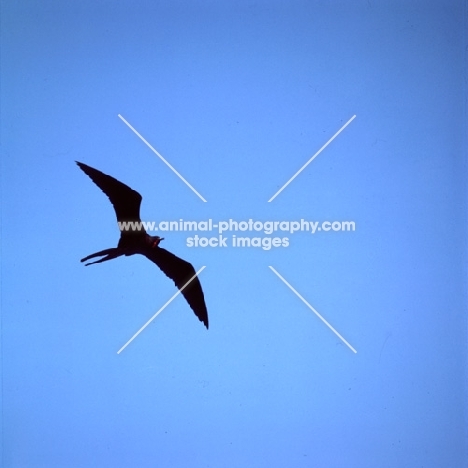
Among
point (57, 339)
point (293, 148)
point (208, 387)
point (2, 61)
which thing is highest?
point (293, 148)

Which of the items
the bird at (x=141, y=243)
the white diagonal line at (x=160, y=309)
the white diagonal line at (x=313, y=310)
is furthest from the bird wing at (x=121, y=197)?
the white diagonal line at (x=313, y=310)

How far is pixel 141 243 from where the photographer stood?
3.36ft

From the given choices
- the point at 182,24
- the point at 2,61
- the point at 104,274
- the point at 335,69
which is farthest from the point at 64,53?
the point at 335,69

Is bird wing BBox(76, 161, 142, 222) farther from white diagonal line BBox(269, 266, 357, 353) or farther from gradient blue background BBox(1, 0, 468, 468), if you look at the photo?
→ white diagonal line BBox(269, 266, 357, 353)

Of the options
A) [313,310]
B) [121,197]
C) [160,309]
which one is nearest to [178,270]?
[160,309]

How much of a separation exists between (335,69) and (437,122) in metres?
0.25

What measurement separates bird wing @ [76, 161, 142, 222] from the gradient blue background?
0.02m

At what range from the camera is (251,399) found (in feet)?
3.39

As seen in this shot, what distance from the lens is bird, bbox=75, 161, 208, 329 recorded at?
1021mm

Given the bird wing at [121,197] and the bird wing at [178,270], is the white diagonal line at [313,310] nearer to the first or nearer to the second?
the bird wing at [178,270]

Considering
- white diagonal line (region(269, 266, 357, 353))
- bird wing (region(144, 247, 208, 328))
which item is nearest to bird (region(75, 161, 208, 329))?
bird wing (region(144, 247, 208, 328))

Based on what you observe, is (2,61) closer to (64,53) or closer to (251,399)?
(64,53)

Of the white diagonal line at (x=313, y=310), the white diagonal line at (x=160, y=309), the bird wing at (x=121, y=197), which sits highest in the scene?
the white diagonal line at (x=313, y=310)

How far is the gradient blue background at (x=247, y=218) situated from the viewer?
102 centimetres
